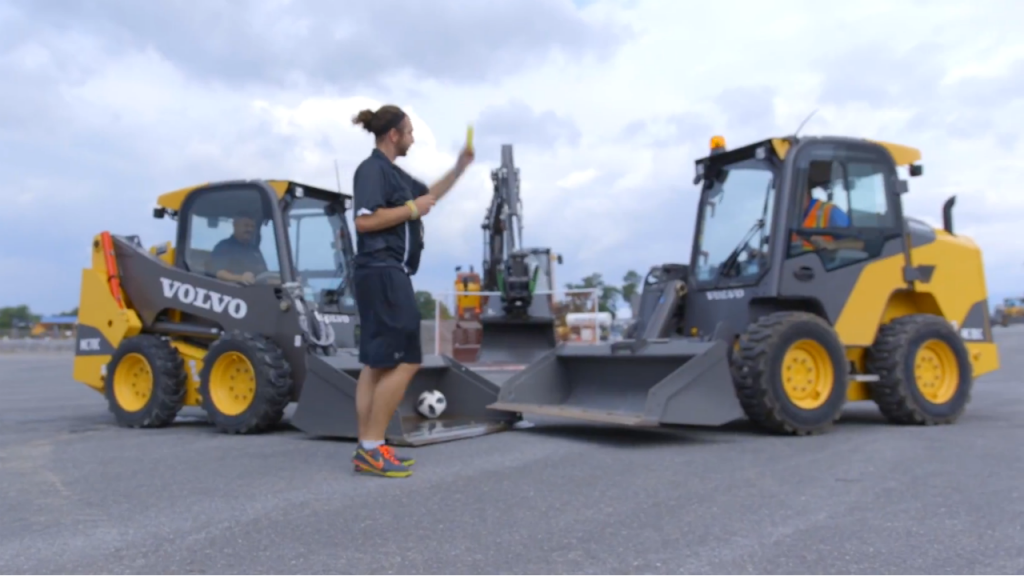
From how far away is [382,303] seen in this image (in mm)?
4570

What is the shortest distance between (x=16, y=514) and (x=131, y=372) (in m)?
3.81

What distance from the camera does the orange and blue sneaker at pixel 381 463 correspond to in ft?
14.6

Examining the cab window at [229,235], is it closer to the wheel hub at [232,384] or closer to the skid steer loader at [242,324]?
the skid steer loader at [242,324]

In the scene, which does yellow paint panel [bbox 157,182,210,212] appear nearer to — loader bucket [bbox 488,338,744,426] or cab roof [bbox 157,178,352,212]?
cab roof [bbox 157,178,352,212]

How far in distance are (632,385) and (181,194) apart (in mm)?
4214

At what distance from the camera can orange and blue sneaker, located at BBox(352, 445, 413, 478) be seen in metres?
4.44

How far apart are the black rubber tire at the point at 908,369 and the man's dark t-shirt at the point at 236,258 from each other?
15.6 feet

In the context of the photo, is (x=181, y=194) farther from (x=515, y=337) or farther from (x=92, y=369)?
(x=515, y=337)

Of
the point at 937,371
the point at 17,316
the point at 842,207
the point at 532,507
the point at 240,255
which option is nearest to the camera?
the point at 532,507

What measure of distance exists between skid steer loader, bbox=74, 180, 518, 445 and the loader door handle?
2342mm

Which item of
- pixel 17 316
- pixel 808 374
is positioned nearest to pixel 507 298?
pixel 808 374

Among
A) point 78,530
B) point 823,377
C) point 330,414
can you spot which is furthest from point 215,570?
point 823,377

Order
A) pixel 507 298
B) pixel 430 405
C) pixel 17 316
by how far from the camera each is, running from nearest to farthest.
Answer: pixel 430 405, pixel 507 298, pixel 17 316

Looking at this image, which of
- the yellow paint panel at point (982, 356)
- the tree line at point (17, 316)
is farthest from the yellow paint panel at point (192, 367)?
the tree line at point (17, 316)
